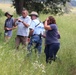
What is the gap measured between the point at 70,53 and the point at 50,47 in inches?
57.2

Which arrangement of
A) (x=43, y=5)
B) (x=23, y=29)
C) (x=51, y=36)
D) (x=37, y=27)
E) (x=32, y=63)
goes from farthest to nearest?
(x=43, y=5) < (x=23, y=29) < (x=37, y=27) < (x=51, y=36) < (x=32, y=63)

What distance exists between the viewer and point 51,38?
11570mm

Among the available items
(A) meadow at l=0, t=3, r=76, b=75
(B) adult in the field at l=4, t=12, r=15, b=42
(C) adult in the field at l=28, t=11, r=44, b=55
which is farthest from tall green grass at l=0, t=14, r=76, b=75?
(B) adult in the field at l=4, t=12, r=15, b=42

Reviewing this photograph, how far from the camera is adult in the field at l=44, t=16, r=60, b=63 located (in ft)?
37.4

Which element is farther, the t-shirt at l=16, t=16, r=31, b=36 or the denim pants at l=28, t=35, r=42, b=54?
the t-shirt at l=16, t=16, r=31, b=36

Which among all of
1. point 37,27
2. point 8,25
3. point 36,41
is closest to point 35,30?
point 37,27

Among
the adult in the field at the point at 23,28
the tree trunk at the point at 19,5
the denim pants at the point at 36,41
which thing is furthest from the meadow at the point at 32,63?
the tree trunk at the point at 19,5

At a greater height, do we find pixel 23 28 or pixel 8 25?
pixel 23 28

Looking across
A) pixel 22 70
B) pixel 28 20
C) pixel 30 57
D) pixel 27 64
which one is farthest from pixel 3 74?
pixel 28 20

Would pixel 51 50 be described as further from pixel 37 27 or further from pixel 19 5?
pixel 19 5

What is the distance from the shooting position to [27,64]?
919 centimetres

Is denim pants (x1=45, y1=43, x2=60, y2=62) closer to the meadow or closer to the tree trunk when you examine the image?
the meadow

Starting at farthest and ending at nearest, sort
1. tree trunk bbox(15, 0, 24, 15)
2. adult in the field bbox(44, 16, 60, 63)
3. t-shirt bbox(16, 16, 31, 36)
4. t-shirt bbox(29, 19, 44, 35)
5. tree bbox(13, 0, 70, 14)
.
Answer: tree bbox(13, 0, 70, 14), tree trunk bbox(15, 0, 24, 15), t-shirt bbox(16, 16, 31, 36), t-shirt bbox(29, 19, 44, 35), adult in the field bbox(44, 16, 60, 63)

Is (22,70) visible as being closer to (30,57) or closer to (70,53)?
(30,57)
